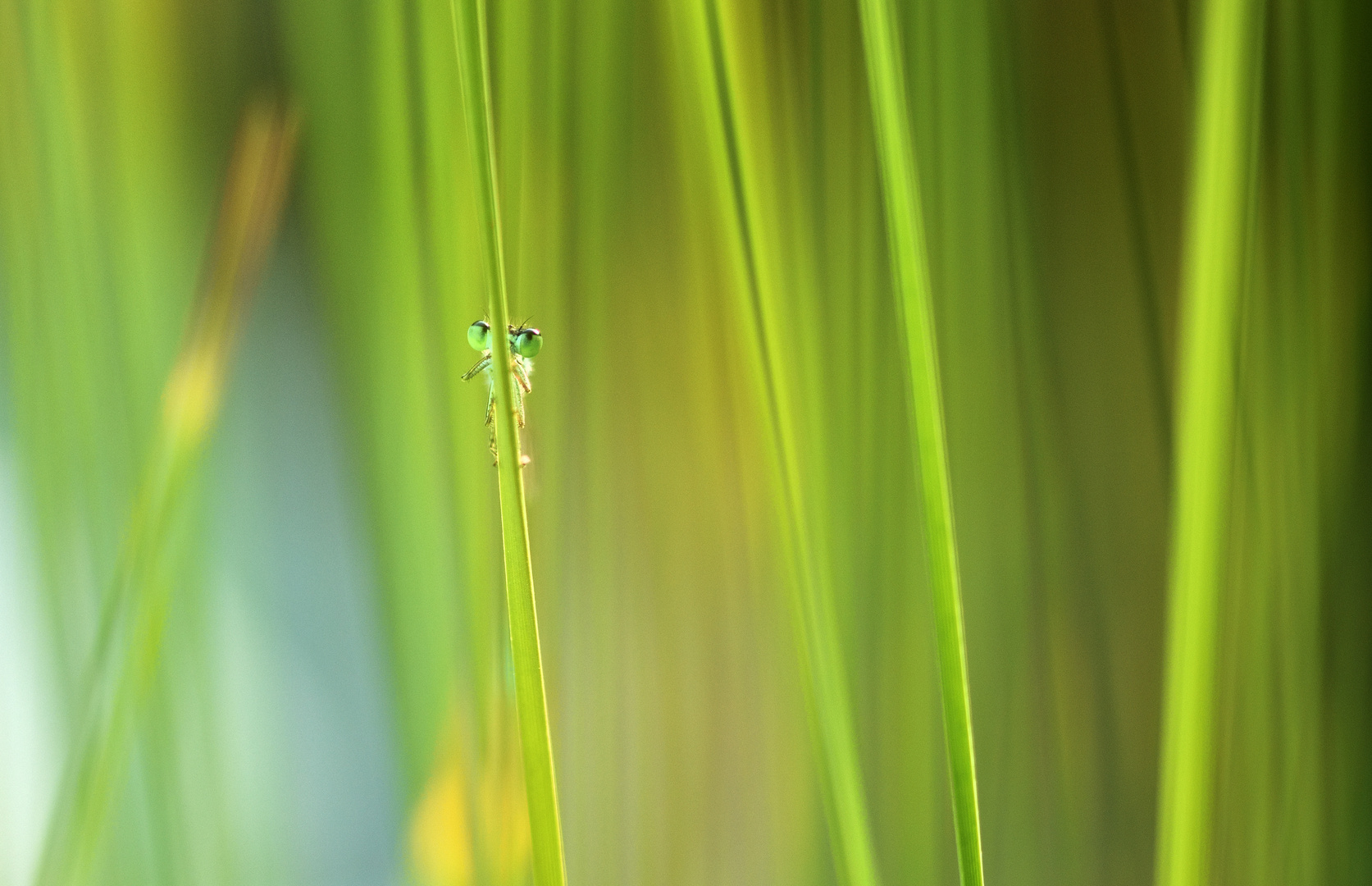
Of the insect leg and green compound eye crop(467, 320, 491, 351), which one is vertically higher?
green compound eye crop(467, 320, 491, 351)

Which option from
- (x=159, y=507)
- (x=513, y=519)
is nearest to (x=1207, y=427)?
(x=513, y=519)

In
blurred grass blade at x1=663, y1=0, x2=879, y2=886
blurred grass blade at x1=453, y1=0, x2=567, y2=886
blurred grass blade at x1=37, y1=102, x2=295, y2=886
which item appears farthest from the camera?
blurred grass blade at x1=37, y1=102, x2=295, y2=886

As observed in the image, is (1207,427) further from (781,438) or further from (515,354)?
(515,354)

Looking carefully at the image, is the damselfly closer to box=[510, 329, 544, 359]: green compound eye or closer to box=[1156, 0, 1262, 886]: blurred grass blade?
box=[510, 329, 544, 359]: green compound eye

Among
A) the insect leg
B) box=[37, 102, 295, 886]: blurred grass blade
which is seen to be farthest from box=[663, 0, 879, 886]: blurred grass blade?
box=[37, 102, 295, 886]: blurred grass blade

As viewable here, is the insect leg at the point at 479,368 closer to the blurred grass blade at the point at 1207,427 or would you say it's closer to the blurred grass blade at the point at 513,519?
the blurred grass blade at the point at 513,519

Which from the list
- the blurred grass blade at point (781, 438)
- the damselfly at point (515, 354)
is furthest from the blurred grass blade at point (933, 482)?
the damselfly at point (515, 354)

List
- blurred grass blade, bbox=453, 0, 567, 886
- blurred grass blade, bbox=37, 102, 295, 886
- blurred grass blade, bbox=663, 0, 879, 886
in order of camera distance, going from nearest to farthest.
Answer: blurred grass blade, bbox=453, 0, 567, 886 → blurred grass blade, bbox=663, 0, 879, 886 → blurred grass blade, bbox=37, 102, 295, 886
